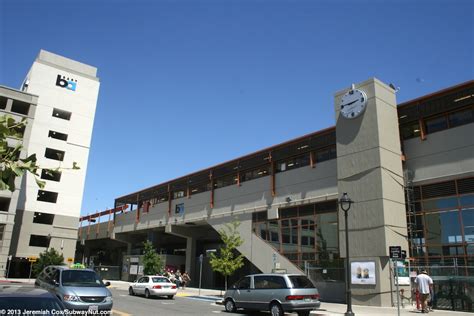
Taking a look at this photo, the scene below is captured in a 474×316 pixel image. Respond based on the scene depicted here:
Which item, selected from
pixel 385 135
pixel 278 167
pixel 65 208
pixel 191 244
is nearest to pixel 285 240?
pixel 278 167

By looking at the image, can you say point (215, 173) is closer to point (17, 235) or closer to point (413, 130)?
point (413, 130)

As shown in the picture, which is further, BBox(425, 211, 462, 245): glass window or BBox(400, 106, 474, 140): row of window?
BBox(400, 106, 474, 140): row of window

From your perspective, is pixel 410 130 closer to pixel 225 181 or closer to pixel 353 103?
pixel 353 103

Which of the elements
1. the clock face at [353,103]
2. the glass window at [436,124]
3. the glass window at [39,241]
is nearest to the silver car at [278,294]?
the clock face at [353,103]

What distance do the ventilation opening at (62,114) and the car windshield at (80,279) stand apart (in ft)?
152

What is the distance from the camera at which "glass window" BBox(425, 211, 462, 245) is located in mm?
22406

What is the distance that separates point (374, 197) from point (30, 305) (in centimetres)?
2003

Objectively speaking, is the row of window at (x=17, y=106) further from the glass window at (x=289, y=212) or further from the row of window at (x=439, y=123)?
the row of window at (x=439, y=123)

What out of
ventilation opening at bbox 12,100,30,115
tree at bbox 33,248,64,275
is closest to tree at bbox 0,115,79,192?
tree at bbox 33,248,64,275

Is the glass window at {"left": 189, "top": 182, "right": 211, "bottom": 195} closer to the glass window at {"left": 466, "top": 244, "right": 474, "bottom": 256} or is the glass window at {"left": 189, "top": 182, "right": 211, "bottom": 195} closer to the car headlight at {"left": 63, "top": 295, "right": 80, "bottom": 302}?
the glass window at {"left": 466, "top": 244, "right": 474, "bottom": 256}

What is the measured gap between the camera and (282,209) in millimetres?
31859

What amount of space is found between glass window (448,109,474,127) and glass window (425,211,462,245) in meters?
4.96

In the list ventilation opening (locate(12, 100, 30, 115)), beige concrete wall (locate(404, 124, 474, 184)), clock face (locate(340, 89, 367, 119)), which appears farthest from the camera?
ventilation opening (locate(12, 100, 30, 115))

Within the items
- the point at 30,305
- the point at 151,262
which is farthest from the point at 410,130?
the point at 151,262
